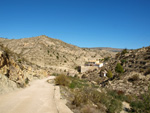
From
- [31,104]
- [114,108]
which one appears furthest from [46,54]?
[31,104]

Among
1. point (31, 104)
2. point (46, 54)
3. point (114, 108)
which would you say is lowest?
point (114, 108)

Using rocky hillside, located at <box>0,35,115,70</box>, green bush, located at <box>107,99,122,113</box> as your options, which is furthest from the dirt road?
rocky hillside, located at <box>0,35,115,70</box>

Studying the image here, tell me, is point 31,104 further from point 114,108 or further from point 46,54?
point 46,54

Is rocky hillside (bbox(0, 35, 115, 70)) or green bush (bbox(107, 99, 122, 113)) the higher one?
rocky hillside (bbox(0, 35, 115, 70))

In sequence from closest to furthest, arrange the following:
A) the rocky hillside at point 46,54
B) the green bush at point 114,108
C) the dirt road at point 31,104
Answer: the dirt road at point 31,104 < the green bush at point 114,108 < the rocky hillside at point 46,54

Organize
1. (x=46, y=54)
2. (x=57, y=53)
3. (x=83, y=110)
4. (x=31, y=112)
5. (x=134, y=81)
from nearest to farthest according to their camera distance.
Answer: (x=31, y=112) < (x=83, y=110) < (x=134, y=81) < (x=46, y=54) < (x=57, y=53)

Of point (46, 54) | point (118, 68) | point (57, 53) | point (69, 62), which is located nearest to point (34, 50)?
point (46, 54)

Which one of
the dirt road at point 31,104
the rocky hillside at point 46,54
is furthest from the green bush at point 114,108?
the rocky hillside at point 46,54

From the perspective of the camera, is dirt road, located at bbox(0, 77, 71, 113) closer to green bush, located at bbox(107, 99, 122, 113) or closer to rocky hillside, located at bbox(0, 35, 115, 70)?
green bush, located at bbox(107, 99, 122, 113)

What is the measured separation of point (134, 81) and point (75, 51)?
62.4 metres

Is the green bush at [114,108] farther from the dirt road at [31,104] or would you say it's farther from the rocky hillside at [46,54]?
the rocky hillside at [46,54]

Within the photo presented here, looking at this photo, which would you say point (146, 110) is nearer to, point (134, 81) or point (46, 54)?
point (134, 81)

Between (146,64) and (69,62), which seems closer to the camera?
(146,64)

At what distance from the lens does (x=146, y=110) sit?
9.66m
